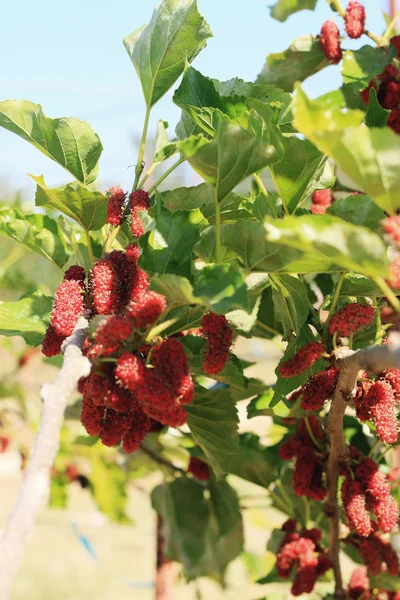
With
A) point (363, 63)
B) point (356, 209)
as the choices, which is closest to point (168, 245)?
point (356, 209)

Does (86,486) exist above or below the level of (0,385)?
below

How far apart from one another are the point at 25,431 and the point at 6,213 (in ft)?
3.94

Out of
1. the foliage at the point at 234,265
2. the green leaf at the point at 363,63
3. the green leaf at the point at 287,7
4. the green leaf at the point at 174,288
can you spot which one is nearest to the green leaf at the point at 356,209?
the foliage at the point at 234,265

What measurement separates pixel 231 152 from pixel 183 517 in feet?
3.13

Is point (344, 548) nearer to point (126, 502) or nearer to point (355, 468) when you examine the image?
point (355, 468)

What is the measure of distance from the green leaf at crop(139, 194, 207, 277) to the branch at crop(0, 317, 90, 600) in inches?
5.6

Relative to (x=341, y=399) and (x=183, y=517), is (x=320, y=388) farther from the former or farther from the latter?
(x=183, y=517)

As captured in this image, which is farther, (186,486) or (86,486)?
(86,486)

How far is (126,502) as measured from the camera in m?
1.89

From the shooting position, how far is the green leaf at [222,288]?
54 cm

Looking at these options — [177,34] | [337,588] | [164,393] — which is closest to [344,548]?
[337,588]

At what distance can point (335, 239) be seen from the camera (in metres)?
0.49

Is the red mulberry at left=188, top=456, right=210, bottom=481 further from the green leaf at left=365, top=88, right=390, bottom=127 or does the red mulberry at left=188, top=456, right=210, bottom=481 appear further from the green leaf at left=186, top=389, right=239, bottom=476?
the green leaf at left=365, top=88, right=390, bottom=127

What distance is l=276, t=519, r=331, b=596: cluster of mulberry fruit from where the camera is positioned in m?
1.02
